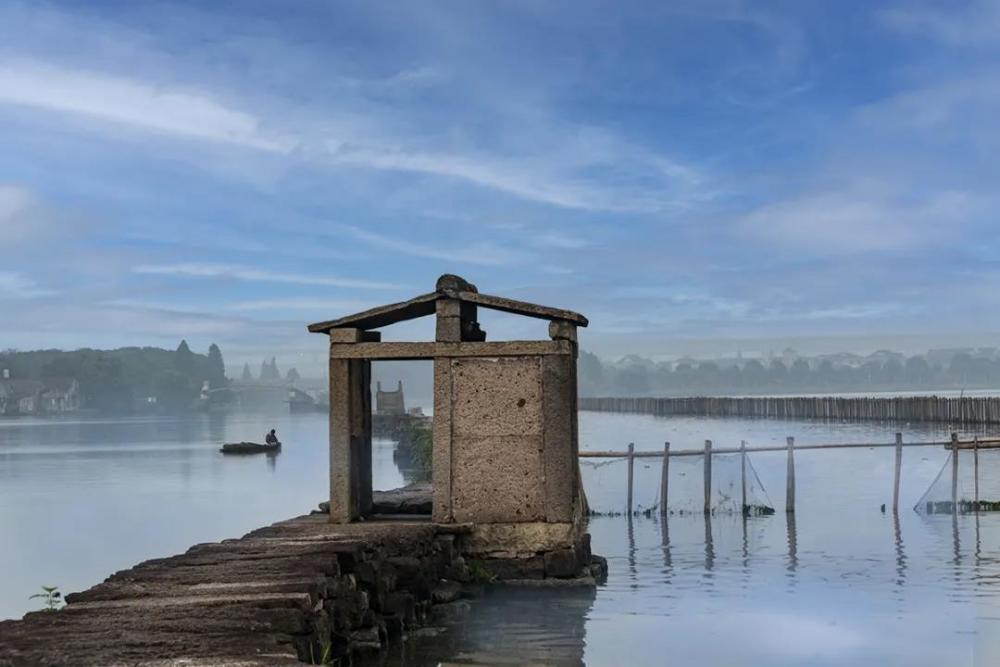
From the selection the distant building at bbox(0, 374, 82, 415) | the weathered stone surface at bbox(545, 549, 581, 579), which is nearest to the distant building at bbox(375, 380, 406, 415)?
the weathered stone surface at bbox(545, 549, 581, 579)

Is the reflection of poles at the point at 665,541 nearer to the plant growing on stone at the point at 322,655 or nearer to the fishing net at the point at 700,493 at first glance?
the fishing net at the point at 700,493

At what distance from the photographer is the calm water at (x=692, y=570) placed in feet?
45.2

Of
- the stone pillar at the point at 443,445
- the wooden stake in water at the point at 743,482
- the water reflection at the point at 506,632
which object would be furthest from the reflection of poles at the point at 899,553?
the stone pillar at the point at 443,445

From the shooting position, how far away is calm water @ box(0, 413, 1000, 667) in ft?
45.2

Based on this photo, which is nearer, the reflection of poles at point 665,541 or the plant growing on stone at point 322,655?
the plant growing on stone at point 322,655

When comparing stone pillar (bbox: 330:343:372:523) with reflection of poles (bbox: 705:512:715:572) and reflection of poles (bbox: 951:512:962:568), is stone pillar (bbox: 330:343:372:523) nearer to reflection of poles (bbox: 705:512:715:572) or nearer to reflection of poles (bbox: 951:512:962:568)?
reflection of poles (bbox: 705:512:715:572)

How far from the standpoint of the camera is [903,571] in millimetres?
18953

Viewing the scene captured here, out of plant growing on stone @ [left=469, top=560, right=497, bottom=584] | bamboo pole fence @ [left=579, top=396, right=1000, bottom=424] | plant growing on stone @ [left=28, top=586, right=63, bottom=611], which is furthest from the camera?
bamboo pole fence @ [left=579, top=396, right=1000, bottom=424]

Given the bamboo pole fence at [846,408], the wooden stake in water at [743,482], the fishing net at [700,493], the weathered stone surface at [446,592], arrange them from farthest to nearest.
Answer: the bamboo pole fence at [846,408] → the fishing net at [700,493] → the wooden stake in water at [743,482] → the weathered stone surface at [446,592]

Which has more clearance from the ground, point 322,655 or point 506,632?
point 322,655

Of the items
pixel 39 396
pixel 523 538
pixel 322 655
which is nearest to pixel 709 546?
pixel 523 538

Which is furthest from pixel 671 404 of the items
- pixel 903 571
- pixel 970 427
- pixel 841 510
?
pixel 903 571

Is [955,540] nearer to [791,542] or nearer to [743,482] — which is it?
[791,542]

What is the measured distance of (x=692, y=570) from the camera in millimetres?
19406
